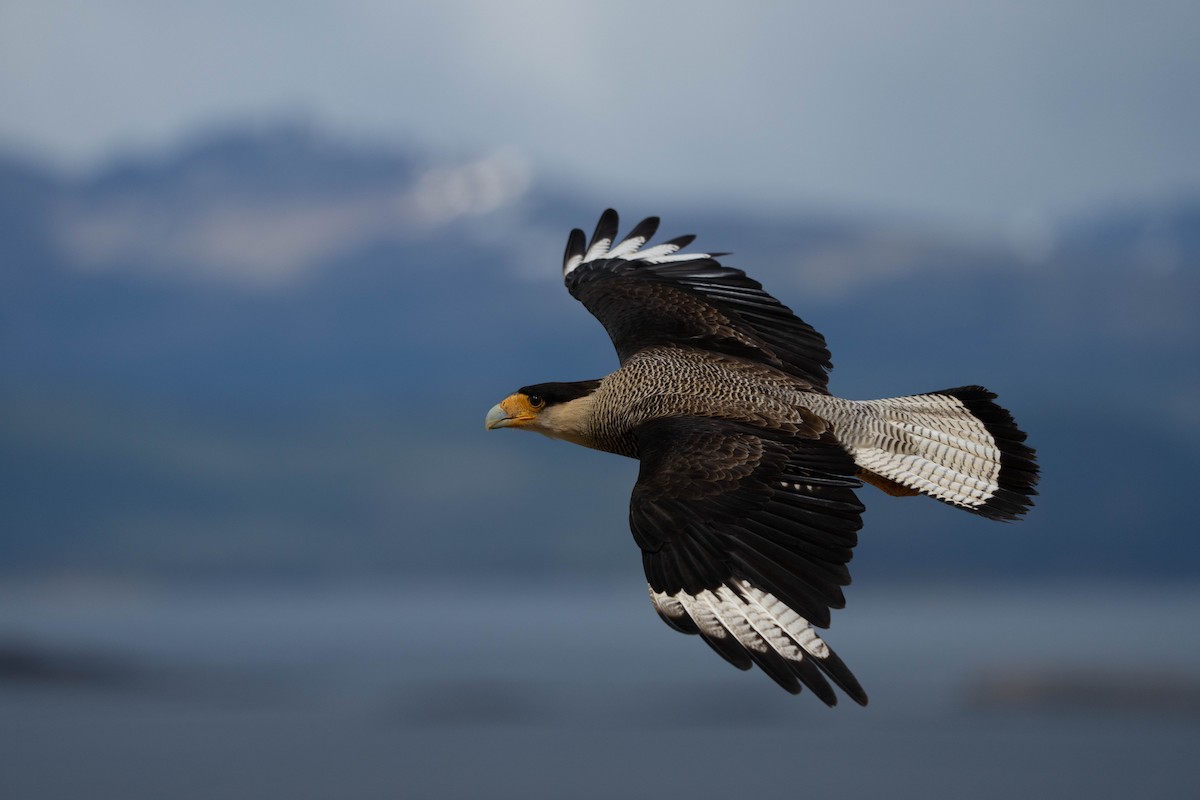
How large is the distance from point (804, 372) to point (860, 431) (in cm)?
66

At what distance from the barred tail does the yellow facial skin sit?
145 centimetres

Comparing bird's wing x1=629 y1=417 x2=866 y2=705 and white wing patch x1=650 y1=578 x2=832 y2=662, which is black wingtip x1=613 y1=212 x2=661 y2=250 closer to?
bird's wing x1=629 y1=417 x2=866 y2=705

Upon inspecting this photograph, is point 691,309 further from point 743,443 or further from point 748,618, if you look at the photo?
point 748,618

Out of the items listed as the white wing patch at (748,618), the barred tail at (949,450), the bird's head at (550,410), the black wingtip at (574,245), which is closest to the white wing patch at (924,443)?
the barred tail at (949,450)

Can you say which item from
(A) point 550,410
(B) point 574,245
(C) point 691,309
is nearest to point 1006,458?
(C) point 691,309

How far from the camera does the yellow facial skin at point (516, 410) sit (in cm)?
584

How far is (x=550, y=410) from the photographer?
229 inches

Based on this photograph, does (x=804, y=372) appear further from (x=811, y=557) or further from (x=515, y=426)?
(x=811, y=557)

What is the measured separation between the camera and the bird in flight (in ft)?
13.3

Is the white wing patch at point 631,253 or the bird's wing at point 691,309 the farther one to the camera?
the white wing patch at point 631,253

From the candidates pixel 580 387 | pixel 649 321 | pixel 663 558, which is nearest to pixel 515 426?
pixel 580 387

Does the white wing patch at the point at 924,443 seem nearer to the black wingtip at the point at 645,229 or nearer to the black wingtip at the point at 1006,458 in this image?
the black wingtip at the point at 1006,458

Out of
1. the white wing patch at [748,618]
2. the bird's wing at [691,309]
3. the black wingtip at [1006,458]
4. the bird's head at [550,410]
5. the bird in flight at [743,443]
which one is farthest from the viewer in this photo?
the bird's wing at [691,309]

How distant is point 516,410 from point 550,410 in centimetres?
17
